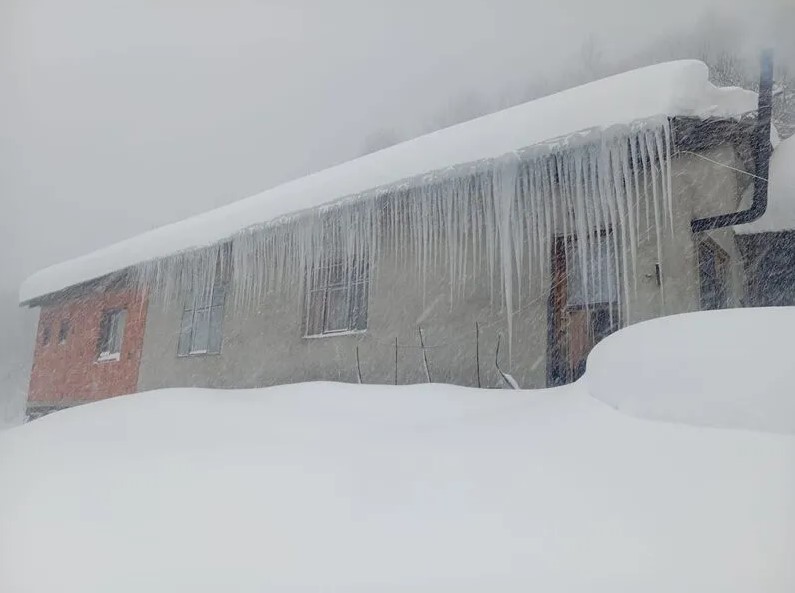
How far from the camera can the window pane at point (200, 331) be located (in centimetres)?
724

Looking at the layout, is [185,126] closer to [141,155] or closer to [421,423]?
[141,155]

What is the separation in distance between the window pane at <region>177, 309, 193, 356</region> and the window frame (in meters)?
2.29

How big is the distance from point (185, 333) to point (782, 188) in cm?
668

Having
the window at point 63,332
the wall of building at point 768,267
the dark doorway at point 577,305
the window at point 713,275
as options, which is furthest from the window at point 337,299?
the window at point 63,332

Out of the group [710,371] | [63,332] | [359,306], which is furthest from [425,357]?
[63,332]

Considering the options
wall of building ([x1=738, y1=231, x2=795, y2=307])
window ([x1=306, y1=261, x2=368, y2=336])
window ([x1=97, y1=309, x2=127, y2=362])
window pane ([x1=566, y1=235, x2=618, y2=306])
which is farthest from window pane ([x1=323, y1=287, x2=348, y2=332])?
window ([x1=97, y1=309, x2=127, y2=362])

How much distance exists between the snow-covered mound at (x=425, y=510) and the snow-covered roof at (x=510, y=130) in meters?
2.18

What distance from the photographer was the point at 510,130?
13.7 feet

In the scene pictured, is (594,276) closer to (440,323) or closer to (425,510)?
(440,323)

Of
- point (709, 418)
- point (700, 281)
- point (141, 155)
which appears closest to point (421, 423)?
point (709, 418)

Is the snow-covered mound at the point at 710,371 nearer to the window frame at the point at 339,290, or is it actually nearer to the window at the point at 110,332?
the window frame at the point at 339,290

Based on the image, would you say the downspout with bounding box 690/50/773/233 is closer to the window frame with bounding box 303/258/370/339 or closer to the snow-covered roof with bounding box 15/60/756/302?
the snow-covered roof with bounding box 15/60/756/302

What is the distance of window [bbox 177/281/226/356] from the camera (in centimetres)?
709

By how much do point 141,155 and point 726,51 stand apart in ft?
24.2
